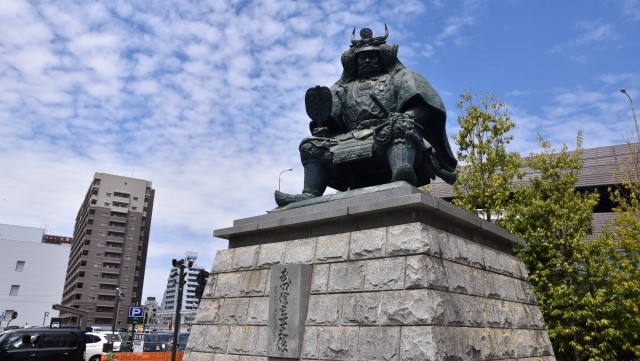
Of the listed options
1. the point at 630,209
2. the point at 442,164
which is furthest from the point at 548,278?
the point at 442,164

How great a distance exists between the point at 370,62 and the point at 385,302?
358 centimetres

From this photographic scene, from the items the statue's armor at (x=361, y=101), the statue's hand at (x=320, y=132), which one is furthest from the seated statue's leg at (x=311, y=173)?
the statue's armor at (x=361, y=101)

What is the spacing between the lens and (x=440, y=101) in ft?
20.4

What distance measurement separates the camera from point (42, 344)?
1384cm

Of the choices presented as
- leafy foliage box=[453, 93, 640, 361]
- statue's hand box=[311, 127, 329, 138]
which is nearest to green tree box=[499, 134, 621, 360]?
leafy foliage box=[453, 93, 640, 361]

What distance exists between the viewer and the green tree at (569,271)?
1277 cm

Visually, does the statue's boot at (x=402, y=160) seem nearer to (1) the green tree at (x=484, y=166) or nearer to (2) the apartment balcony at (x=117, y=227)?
(1) the green tree at (x=484, y=166)

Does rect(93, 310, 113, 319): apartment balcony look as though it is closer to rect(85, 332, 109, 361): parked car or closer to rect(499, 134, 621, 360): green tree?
rect(85, 332, 109, 361): parked car

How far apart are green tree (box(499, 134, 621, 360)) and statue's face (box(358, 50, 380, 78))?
9.29 meters

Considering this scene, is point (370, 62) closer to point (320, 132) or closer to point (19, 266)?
point (320, 132)

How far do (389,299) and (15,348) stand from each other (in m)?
13.1

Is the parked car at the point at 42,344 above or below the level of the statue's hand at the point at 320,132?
below

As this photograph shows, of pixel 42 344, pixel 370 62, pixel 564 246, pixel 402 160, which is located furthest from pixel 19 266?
pixel 402 160

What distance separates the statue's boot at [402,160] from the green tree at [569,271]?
31.9ft
